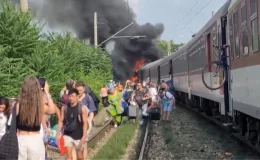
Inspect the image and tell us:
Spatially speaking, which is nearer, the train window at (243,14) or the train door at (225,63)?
the train window at (243,14)

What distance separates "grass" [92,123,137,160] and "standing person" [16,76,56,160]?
224 inches

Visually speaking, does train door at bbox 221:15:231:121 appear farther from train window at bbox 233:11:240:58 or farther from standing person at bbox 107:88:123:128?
standing person at bbox 107:88:123:128

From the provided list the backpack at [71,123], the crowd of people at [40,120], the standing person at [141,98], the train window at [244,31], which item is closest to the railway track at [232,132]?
the train window at [244,31]

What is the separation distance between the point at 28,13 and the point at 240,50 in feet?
22.3

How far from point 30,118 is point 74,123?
2542 mm

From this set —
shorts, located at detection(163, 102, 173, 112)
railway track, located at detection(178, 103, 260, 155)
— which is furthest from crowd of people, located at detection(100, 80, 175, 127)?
railway track, located at detection(178, 103, 260, 155)

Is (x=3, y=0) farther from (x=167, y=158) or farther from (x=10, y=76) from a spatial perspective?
(x=167, y=158)

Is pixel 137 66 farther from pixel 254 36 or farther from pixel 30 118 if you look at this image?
pixel 30 118

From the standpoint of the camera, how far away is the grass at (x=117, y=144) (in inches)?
492

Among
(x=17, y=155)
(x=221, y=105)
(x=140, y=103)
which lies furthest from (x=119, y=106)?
(x=17, y=155)

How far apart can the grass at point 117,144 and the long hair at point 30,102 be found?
5.86 metres

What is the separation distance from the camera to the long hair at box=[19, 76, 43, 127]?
20.9 feet

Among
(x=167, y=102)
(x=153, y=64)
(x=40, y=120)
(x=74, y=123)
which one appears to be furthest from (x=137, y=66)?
(x=40, y=120)

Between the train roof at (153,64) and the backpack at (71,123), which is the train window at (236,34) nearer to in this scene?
the backpack at (71,123)
